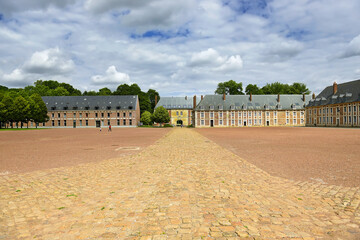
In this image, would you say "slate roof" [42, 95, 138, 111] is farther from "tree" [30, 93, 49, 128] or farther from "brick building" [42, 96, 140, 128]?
"tree" [30, 93, 49, 128]

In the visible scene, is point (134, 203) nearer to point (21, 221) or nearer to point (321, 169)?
point (21, 221)

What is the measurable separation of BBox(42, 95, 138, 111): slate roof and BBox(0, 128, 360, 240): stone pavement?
71110 mm

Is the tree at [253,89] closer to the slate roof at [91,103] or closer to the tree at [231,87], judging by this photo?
the tree at [231,87]

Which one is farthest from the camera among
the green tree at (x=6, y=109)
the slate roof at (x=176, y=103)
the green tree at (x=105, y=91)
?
the green tree at (x=105, y=91)

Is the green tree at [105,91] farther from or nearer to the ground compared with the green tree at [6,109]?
farther from the ground

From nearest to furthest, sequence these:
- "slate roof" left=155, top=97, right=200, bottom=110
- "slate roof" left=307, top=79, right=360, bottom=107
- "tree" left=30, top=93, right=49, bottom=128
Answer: "slate roof" left=307, top=79, right=360, bottom=107
"tree" left=30, top=93, right=49, bottom=128
"slate roof" left=155, top=97, right=200, bottom=110

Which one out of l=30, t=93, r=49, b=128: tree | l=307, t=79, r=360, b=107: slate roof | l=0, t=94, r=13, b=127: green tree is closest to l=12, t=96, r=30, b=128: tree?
l=0, t=94, r=13, b=127: green tree

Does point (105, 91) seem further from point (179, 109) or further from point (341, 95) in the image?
point (341, 95)

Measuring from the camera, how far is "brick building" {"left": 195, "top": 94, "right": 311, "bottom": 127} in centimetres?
7338

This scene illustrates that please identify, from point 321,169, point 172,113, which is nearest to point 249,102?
point 172,113

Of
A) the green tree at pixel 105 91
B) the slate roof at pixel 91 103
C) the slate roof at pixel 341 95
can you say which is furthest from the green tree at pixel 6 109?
the slate roof at pixel 341 95

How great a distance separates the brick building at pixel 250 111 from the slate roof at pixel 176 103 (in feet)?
62.2

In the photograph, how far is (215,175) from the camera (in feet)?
25.7

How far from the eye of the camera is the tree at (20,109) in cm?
5769
